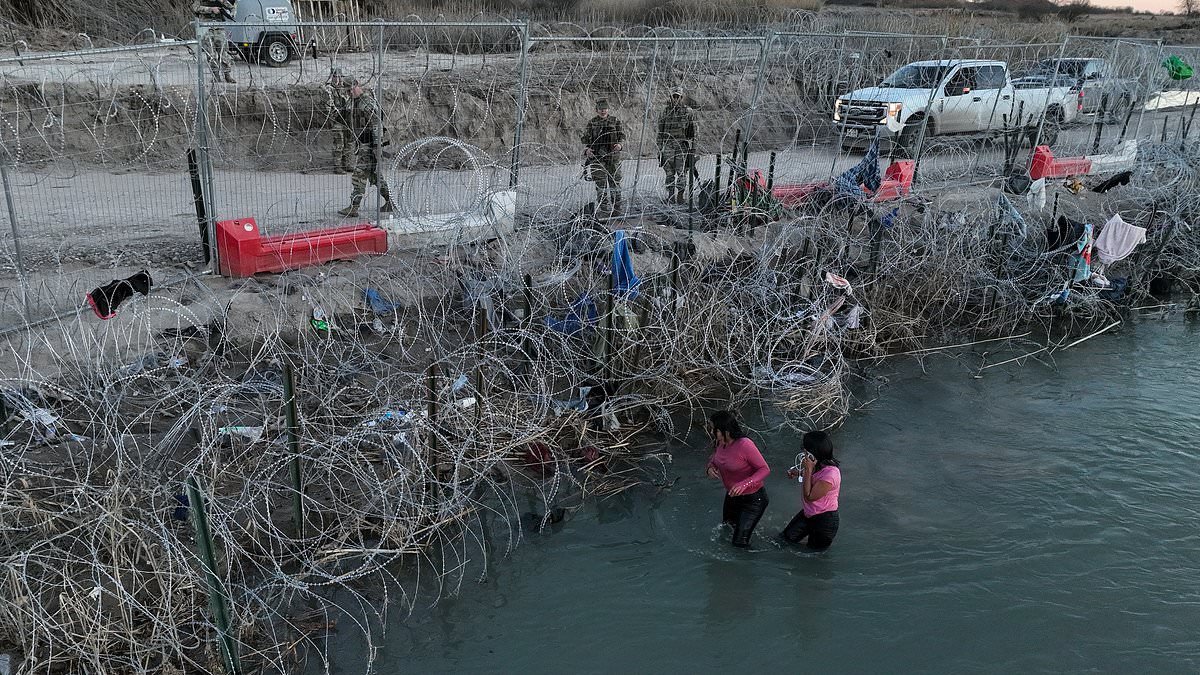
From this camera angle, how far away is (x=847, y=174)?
11742 millimetres

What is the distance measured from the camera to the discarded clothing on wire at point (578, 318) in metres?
8.40

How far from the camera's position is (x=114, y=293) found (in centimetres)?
700

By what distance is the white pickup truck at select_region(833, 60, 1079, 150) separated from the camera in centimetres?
1600

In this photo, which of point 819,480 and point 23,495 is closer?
point 23,495

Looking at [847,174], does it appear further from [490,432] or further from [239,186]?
[239,186]

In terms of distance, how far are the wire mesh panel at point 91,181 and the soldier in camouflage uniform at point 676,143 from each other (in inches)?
242

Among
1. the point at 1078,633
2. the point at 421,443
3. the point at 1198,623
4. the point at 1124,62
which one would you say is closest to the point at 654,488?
the point at 421,443

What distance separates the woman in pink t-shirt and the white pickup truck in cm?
1048

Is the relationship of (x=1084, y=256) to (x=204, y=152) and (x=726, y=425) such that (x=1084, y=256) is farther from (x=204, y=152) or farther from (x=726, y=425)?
(x=204, y=152)

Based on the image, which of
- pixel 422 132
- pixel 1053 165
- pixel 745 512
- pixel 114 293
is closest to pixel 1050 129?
pixel 1053 165

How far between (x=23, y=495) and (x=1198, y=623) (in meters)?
8.10

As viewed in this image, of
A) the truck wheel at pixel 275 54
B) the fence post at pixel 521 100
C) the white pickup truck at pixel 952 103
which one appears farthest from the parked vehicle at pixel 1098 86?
the truck wheel at pixel 275 54

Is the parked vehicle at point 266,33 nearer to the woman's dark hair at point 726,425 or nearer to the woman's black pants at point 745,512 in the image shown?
the woman's dark hair at point 726,425

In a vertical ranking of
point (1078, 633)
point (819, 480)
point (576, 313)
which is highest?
point (576, 313)
